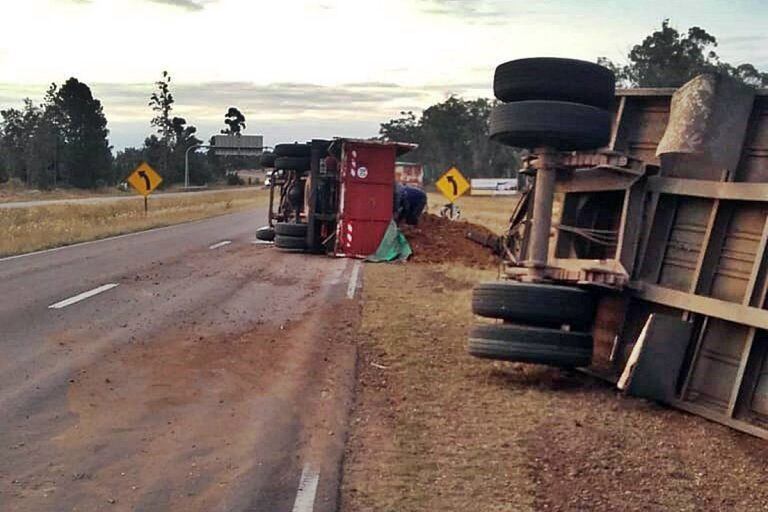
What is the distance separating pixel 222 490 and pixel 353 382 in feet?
10.2

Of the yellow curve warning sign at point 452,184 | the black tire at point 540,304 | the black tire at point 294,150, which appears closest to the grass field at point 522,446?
the black tire at point 540,304

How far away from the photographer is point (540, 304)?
27.5 feet

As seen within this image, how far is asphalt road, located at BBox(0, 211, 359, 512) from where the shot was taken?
567cm

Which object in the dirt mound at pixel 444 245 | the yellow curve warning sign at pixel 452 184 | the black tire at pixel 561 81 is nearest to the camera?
the black tire at pixel 561 81

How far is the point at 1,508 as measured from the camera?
5.27 metres

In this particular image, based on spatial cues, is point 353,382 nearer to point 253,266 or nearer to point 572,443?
point 572,443

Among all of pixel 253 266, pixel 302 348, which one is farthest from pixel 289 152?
pixel 302 348

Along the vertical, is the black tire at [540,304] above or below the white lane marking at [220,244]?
above

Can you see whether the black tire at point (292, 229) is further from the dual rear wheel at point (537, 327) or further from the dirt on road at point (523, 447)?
the dual rear wheel at point (537, 327)

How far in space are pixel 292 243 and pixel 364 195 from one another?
8.12 ft

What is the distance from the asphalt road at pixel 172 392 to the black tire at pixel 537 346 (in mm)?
1398

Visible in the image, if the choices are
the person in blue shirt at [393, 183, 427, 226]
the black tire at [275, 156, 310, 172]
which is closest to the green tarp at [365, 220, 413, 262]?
the black tire at [275, 156, 310, 172]

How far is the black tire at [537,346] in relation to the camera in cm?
824

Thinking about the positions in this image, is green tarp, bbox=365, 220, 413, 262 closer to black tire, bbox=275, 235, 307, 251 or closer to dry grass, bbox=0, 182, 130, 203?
black tire, bbox=275, 235, 307, 251
